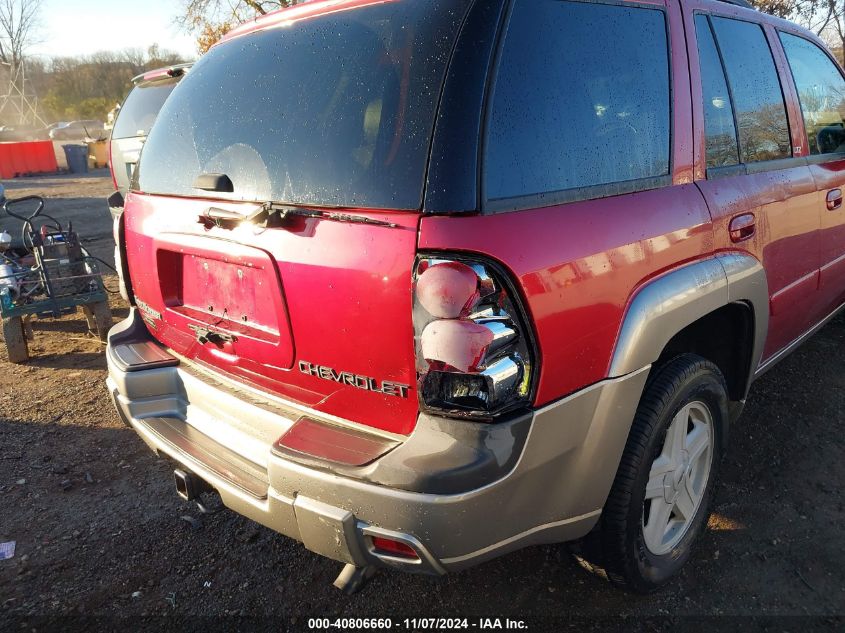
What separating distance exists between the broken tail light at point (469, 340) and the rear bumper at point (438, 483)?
2.8 inches

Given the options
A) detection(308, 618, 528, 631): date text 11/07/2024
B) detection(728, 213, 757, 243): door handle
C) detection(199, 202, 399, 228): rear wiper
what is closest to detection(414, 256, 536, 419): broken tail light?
detection(199, 202, 399, 228): rear wiper

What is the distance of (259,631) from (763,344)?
2.33 meters

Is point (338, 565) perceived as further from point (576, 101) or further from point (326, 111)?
point (576, 101)

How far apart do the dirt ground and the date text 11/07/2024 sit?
0.03 metres

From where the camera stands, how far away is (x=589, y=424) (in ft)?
5.82

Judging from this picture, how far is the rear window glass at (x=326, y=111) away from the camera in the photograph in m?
1.66

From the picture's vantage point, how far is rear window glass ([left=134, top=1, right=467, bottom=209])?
5.45 feet

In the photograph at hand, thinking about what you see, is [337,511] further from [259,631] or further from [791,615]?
[791,615]

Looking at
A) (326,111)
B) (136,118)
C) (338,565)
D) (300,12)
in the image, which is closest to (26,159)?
(136,118)

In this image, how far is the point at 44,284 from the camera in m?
4.99

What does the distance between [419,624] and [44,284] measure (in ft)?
14.1

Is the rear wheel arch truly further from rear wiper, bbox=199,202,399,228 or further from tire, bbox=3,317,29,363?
tire, bbox=3,317,29,363

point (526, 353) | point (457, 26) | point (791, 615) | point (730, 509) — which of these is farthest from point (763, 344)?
point (457, 26)

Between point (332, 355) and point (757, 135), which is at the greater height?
point (757, 135)
